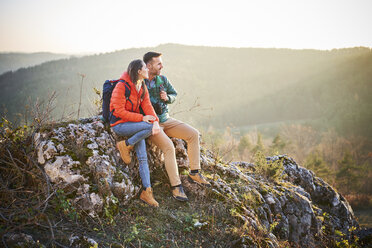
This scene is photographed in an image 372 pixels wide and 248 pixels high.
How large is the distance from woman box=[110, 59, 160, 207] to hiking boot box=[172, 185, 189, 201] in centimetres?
39

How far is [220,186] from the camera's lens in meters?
4.30

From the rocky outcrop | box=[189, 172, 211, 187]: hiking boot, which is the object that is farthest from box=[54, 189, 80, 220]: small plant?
box=[189, 172, 211, 187]: hiking boot

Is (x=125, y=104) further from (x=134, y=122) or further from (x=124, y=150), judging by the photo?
(x=124, y=150)

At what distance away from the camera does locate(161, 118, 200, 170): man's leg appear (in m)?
4.16

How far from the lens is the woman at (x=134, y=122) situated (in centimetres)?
354

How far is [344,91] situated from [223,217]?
9569cm

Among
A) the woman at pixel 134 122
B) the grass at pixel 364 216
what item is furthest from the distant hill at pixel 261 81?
the woman at pixel 134 122

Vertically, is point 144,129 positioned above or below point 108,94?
below

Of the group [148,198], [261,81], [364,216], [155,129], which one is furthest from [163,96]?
[261,81]

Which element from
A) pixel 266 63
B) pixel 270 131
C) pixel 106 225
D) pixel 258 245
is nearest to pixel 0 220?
pixel 106 225

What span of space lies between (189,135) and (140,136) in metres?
1.03

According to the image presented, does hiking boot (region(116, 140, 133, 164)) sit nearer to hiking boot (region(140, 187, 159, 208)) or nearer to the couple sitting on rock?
the couple sitting on rock

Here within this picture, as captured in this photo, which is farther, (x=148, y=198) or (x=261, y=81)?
(x=261, y=81)

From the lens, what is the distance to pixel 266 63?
120375 mm
